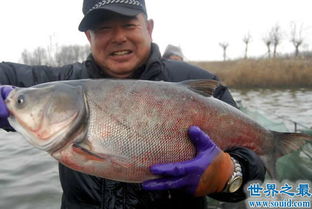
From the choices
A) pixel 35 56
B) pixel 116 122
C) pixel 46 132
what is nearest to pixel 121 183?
pixel 116 122

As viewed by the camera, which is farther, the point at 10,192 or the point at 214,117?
the point at 10,192

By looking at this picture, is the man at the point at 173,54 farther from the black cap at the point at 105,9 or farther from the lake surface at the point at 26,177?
the black cap at the point at 105,9

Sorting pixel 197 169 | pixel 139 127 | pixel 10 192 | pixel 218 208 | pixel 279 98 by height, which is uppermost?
pixel 139 127

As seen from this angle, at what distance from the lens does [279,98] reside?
22.5 m

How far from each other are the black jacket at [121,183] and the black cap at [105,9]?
0.38 metres

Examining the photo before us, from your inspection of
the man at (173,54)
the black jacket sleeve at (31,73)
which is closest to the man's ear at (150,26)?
the black jacket sleeve at (31,73)

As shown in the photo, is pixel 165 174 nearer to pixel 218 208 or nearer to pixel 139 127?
pixel 139 127

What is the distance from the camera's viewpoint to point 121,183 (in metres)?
2.52

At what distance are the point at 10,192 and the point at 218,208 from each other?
15.8ft

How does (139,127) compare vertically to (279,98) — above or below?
above

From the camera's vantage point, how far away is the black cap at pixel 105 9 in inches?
103

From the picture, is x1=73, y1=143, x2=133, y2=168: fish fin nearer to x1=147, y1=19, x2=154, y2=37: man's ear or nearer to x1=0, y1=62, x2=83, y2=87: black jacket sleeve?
x1=0, y1=62, x2=83, y2=87: black jacket sleeve

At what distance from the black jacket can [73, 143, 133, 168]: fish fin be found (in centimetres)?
52

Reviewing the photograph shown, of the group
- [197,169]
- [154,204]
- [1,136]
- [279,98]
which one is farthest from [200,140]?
[279,98]
